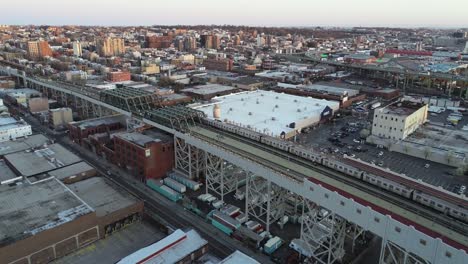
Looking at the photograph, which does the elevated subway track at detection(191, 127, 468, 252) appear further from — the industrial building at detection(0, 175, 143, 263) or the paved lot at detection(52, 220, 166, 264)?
the industrial building at detection(0, 175, 143, 263)

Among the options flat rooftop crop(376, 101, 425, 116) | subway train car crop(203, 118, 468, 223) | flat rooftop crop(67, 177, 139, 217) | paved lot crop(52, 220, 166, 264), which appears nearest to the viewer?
subway train car crop(203, 118, 468, 223)

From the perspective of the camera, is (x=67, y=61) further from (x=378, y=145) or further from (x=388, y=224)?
(x=388, y=224)

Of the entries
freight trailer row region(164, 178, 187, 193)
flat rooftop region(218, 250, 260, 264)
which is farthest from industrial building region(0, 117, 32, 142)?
flat rooftop region(218, 250, 260, 264)

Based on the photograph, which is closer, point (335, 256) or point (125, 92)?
point (335, 256)

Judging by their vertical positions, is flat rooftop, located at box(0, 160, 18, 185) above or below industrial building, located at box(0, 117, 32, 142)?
below

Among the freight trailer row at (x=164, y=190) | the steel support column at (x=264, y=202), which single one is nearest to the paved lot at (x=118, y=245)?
the freight trailer row at (x=164, y=190)

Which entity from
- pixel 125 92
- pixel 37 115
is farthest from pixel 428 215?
pixel 37 115

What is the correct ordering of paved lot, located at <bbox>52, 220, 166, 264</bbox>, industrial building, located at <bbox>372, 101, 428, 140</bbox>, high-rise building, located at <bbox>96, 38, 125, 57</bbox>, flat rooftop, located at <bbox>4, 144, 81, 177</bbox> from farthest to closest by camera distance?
1. high-rise building, located at <bbox>96, 38, 125, 57</bbox>
2. industrial building, located at <bbox>372, 101, 428, 140</bbox>
3. flat rooftop, located at <bbox>4, 144, 81, 177</bbox>
4. paved lot, located at <bbox>52, 220, 166, 264</bbox>

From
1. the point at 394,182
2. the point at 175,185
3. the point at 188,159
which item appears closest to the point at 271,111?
the point at 188,159
